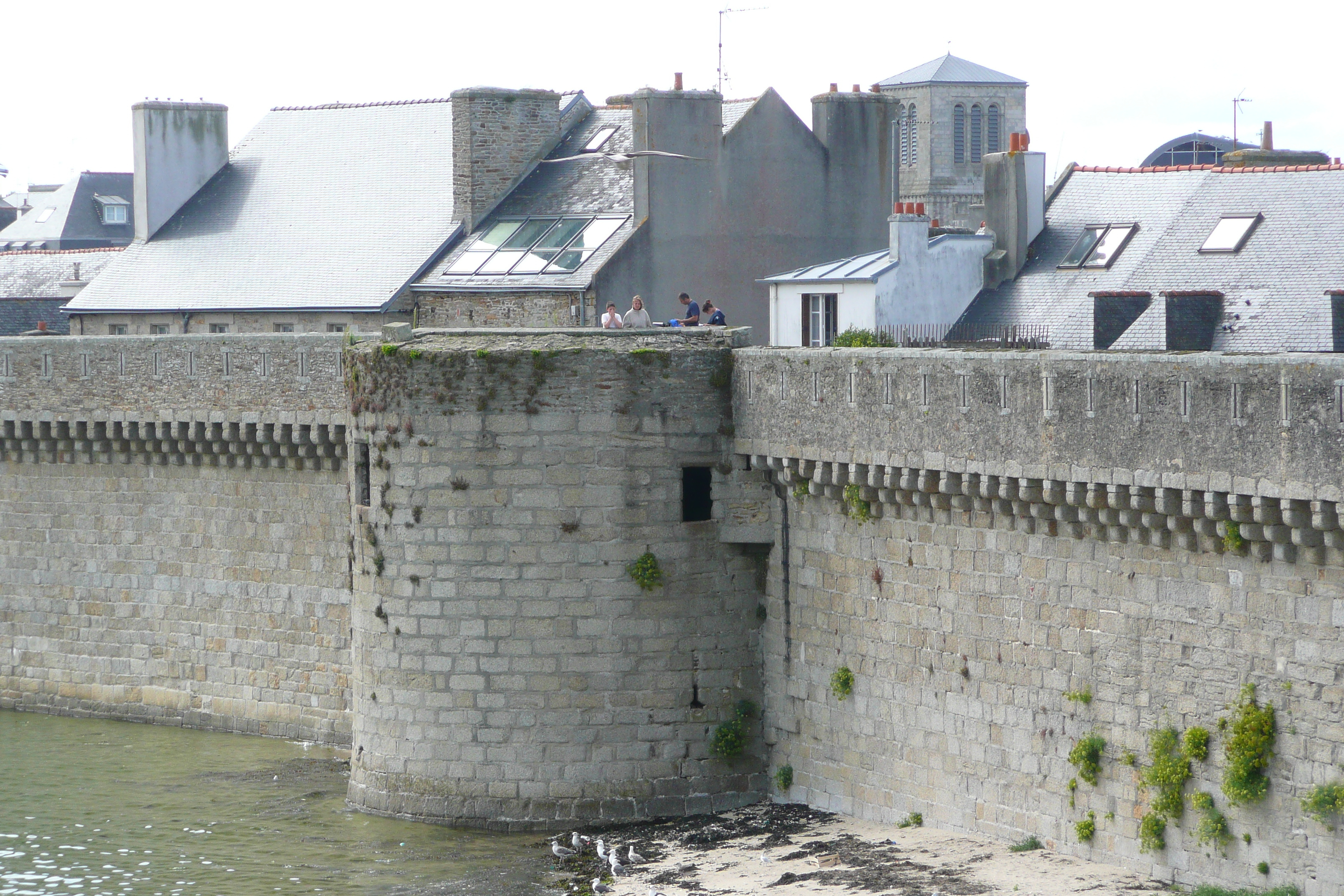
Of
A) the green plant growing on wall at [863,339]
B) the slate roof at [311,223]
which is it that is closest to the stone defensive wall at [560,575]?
the green plant growing on wall at [863,339]

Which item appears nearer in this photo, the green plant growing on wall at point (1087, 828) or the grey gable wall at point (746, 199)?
the green plant growing on wall at point (1087, 828)

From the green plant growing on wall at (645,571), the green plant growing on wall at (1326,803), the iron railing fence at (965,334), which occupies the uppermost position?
the iron railing fence at (965,334)

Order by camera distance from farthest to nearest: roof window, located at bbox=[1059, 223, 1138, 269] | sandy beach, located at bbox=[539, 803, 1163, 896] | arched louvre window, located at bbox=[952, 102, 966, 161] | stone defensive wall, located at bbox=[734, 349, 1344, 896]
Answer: arched louvre window, located at bbox=[952, 102, 966, 161] < roof window, located at bbox=[1059, 223, 1138, 269] < sandy beach, located at bbox=[539, 803, 1163, 896] < stone defensive wall, located at bbox=[734, 349, 1344, 896]

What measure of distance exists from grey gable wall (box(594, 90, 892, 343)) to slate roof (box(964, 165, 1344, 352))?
8.28 ft

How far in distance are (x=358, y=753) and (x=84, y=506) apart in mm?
7018

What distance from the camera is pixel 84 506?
24.0 metres

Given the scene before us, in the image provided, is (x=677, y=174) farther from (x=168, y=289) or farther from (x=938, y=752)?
(x=938, y=752)

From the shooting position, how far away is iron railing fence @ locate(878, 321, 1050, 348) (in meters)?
26.0

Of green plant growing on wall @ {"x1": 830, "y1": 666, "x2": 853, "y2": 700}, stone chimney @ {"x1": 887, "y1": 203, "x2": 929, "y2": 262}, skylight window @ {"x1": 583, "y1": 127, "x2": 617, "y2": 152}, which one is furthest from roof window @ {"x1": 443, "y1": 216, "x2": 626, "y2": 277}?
green plant growing on wall @ {"x1": 830, "y1": 666, "x2": 853, "y2": 700}

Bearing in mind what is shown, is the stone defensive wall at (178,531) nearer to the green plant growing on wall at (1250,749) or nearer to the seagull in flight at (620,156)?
the seagull in flight at (620,156)

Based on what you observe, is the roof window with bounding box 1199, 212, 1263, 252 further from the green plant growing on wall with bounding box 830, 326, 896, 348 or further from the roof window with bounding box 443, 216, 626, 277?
the roof window with bounding box 443, 216, 626, 277

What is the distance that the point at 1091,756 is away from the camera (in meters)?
14.4

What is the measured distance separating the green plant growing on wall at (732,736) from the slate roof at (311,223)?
1106 centimetres

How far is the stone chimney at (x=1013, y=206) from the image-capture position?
28.7 metres
